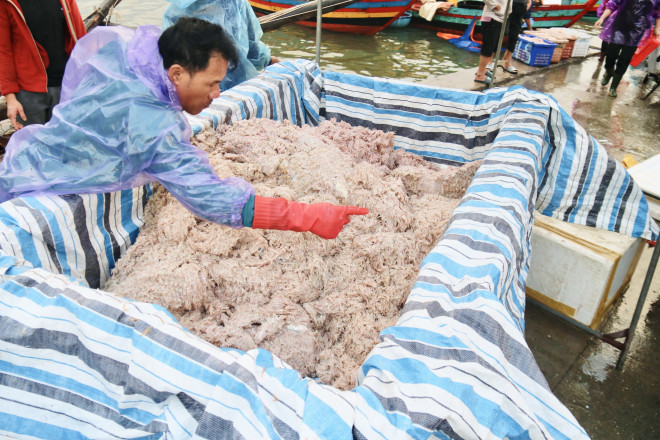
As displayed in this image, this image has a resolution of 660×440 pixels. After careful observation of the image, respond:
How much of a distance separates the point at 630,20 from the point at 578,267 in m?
5.47

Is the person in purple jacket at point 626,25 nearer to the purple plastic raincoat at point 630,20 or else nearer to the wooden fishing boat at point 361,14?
the purple plastic raincoat at point 630,20

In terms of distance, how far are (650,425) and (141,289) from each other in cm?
248

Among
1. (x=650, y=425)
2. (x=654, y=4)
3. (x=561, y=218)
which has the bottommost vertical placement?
(x=650, y=425)

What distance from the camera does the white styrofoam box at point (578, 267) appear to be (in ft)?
8.06

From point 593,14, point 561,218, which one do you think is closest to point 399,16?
point 593,14

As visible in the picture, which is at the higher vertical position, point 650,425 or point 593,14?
point 593,14

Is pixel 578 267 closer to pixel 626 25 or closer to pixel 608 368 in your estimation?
pixel 608 368


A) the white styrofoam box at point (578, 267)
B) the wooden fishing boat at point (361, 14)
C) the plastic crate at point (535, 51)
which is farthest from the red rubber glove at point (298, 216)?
the wooden fishing boat at point (361, 14)

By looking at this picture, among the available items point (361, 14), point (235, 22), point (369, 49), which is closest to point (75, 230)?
point (235, 22)

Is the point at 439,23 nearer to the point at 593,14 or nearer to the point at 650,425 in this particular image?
the point at 593,14

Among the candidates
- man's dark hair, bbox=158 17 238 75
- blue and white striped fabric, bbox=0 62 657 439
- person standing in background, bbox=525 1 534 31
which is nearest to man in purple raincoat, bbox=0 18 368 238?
man's dark hair, bbox=158 17 238 75

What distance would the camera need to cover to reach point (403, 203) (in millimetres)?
2350

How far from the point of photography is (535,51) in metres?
7.46

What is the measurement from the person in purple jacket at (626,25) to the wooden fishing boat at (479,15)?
13.5 ft
